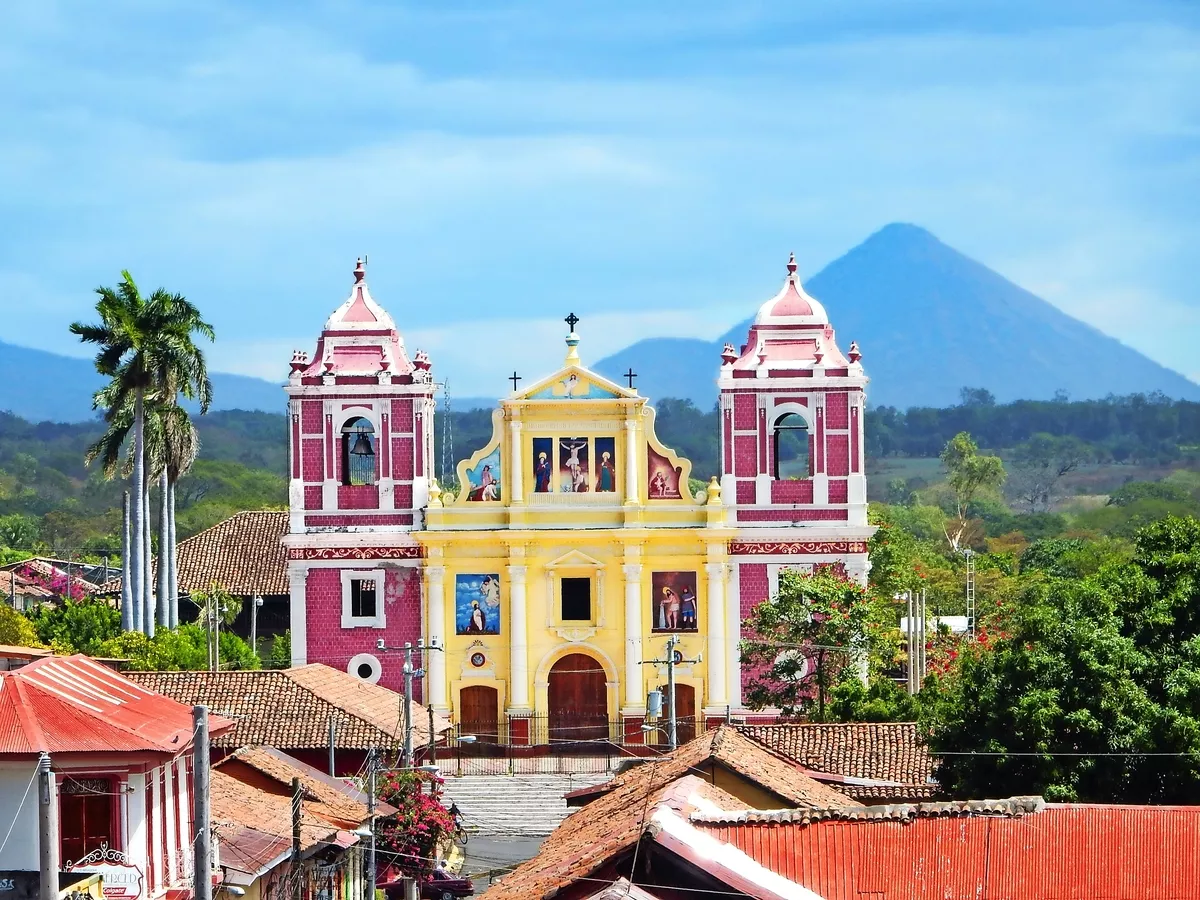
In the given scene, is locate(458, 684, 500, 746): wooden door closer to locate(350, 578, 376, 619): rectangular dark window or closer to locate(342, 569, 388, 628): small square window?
locate(342, 569, 388, 628): small square window

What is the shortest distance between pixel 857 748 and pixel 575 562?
915 inches

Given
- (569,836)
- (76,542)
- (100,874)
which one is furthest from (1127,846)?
(76,542)

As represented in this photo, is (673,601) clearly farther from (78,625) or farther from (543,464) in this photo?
(78,625)

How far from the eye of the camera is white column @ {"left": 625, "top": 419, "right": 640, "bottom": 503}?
65.8m

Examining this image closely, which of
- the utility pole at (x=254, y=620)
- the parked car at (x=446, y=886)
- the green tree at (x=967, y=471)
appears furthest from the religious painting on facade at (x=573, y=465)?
the green tree at (x=967, y=471)

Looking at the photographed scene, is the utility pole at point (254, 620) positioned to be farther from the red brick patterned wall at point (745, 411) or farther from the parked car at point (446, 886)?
the parked car at point (446, 886)

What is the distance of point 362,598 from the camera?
6681 cm

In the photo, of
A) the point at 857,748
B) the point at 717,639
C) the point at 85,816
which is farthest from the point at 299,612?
the point at 85,816

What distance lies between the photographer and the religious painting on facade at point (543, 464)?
6619 centimetres

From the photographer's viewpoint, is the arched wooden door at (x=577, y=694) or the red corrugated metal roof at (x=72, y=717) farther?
the arched wooden door at (x=577, y=694)

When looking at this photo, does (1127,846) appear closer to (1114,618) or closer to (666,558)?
(1114,618)

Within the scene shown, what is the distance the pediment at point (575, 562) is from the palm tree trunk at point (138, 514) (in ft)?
35.0

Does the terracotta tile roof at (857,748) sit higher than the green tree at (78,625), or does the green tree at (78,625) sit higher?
the green tree at (78,625)

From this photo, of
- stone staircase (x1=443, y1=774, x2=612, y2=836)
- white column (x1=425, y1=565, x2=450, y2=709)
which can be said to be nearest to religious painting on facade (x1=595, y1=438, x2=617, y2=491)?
white column (x1=425, y1=565, x2=450, y2=709)
